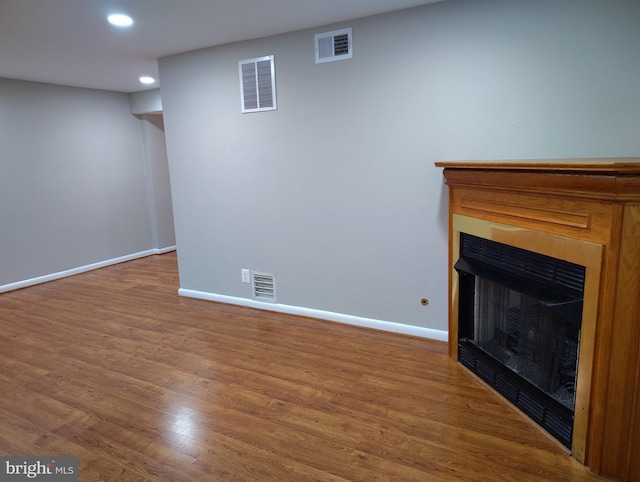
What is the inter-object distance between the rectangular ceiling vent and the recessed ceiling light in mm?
1333

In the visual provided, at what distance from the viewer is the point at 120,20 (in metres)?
2.79

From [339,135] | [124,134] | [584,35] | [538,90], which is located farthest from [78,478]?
[124,134]

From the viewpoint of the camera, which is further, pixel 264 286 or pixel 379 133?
pixel 264 286

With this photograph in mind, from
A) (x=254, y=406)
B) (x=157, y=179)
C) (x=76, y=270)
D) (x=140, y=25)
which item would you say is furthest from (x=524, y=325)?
(x=157, y=179)

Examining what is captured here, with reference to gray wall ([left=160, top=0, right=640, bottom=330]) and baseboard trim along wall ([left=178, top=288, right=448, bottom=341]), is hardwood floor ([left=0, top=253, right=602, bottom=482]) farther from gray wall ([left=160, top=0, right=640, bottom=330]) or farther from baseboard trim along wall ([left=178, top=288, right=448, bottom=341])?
gray wall ([left=160, top=0, right=640, bottom=330])

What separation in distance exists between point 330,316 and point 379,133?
1574mm

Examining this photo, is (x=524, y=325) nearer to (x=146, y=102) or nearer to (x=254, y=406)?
(x=254, y=406)

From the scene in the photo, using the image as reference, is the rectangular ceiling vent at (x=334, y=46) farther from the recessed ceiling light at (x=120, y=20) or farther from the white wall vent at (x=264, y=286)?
the white wall vent at (x=264, y=286)

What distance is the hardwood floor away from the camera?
1.88 m

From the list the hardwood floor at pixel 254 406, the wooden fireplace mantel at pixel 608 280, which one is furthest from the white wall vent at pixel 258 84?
the wooden fireplace mantel at pixel 608 280

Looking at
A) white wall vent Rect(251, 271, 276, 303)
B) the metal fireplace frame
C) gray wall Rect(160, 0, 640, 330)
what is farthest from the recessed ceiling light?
the metal fireplace frame

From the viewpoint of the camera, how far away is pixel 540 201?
1968mm

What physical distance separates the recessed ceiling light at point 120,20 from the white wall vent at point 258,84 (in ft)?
3.10

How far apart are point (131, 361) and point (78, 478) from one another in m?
1.16
